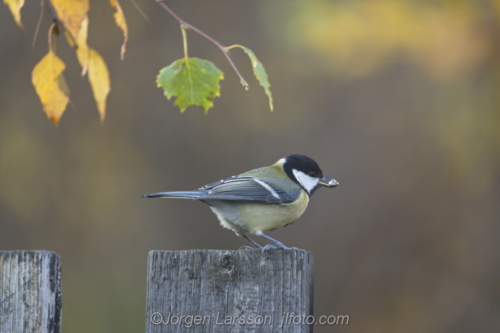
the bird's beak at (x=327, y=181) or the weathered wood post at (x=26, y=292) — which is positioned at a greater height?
the bird's beak at (x=327, y=181)

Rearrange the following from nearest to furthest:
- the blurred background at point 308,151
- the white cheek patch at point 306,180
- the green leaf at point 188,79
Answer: the green leaf at point 188,79
the white cheek patch at point 306,180
the blurred background at point 308,151

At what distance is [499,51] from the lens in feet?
19.1

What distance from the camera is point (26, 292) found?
1.77 meters

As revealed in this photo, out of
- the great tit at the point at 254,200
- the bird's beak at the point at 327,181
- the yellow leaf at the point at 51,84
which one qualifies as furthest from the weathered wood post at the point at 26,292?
the bird's beak at the point at 327,181

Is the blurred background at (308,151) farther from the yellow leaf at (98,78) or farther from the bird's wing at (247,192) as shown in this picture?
the yellow leaf at (98,78)

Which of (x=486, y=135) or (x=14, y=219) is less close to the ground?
(x=486, y=135)

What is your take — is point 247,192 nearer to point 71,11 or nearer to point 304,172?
point 304,172

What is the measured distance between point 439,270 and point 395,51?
2.06 m

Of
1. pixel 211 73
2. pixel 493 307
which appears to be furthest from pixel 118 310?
pixel 211 73

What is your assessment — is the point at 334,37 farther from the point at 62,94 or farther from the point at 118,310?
the point at 62,94

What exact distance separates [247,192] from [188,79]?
1338 millimetres

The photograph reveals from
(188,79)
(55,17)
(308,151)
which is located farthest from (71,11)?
(308,151)

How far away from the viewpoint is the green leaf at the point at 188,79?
2197mm

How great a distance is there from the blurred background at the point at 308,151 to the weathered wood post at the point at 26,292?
14.4ft
